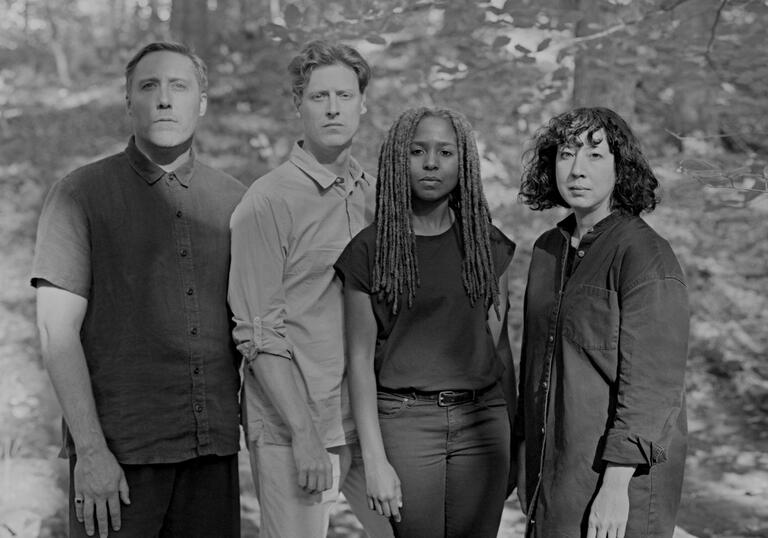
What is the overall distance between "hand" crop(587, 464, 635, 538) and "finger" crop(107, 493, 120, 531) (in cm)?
137

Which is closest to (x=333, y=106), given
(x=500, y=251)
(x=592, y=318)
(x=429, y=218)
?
(x=429, y=218)

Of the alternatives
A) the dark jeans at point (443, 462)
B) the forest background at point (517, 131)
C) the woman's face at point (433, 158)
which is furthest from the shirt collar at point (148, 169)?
the forest background at point (517, 131)

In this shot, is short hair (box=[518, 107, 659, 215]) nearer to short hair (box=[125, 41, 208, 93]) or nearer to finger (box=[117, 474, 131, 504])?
short hair (box=[125, 41, 208, 93])

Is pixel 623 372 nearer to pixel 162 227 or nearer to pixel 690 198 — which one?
pixel 162 227

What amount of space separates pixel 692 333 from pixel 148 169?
6.57 metres

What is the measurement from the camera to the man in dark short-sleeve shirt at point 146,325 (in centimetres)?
254

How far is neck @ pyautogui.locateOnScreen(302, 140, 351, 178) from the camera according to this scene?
2906 millimetres

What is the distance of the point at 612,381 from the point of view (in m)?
2.31

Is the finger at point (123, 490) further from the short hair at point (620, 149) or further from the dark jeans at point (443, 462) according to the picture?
the short hair at point (620, 149)

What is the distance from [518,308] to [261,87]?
436 cm

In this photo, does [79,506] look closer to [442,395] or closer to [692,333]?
[442,395]

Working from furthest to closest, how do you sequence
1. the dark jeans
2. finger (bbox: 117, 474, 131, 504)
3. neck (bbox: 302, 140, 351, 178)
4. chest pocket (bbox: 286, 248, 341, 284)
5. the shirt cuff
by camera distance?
neck (bbox: 302, 140, 351, 178) < chest pocket (bbox: 286, 248, 341, 284) < the dark jeans < finger (bbox: 117, 474, 131, 504) < the shirt cuff

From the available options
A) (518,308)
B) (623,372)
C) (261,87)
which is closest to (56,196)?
(623,372)

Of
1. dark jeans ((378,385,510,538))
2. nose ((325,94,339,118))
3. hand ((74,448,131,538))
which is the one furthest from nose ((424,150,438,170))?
hand ((74,448,131,538))
